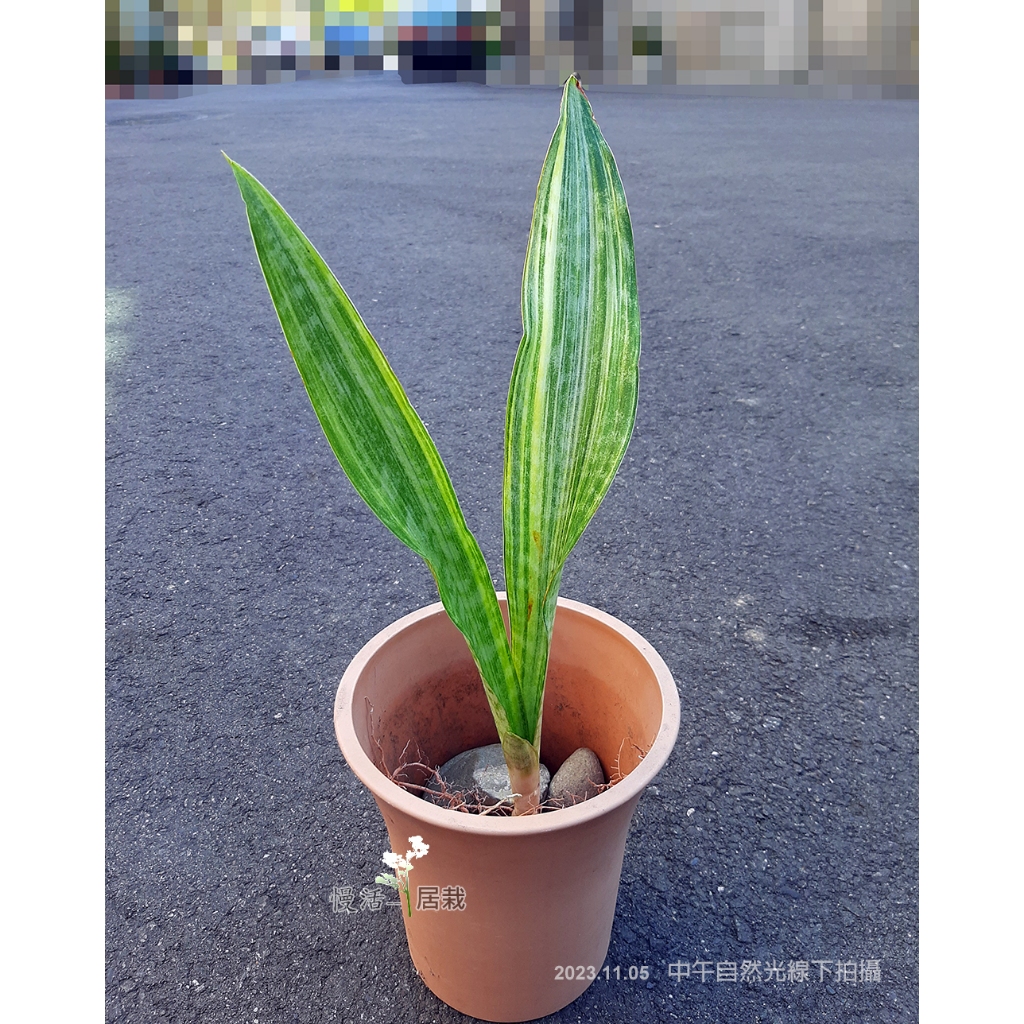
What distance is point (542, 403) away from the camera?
64 cm

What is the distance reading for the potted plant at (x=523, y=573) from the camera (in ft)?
1.98

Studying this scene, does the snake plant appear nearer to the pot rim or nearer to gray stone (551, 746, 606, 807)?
the pot rim

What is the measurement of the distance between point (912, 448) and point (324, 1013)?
1.59 metres

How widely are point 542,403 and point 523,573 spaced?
136 millimetres

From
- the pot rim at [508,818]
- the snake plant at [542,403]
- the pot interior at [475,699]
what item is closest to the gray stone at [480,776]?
the pot interior at [475,699]

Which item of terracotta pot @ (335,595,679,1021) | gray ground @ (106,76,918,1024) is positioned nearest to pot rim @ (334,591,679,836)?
terracotta pot @ (335,595,679,1021)

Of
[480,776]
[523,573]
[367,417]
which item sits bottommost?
[480,776]

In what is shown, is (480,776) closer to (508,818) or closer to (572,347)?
(508,818)

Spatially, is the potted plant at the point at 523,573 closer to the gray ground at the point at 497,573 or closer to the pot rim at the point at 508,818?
the pot rim at the point at 508,818

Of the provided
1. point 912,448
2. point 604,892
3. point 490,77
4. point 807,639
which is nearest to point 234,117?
point 490,77

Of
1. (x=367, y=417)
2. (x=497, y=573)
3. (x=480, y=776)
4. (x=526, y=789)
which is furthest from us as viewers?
(x=497, y=573)

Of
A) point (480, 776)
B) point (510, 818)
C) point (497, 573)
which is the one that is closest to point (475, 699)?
point (480, 776)

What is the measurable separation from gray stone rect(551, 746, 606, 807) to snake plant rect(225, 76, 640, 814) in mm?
255

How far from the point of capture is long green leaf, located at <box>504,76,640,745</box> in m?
0.63
